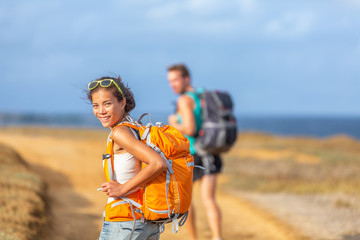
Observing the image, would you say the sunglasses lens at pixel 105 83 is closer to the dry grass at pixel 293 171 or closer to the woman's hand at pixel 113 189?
the woman's hand at pixel 113 189

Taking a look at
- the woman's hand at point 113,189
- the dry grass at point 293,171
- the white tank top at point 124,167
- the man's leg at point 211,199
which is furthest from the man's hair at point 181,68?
the dry grass at point 293,171

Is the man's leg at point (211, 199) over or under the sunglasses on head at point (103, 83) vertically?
under

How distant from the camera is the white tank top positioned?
318 centimetres

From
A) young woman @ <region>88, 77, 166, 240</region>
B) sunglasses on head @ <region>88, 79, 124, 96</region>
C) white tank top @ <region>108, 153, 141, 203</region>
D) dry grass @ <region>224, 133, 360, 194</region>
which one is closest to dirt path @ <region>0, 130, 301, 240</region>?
young woman @ <region>88, 77, 166, 240</region>

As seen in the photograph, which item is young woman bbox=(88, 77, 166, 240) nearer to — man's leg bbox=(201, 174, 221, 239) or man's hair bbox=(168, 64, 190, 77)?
man's hair bbox=(168, 64, 190, 77)

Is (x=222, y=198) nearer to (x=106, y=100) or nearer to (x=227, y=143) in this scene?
(x=227, y=143)

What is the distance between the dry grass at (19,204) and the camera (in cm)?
543

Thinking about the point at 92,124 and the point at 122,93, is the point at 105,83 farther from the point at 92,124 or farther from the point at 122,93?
the point at 92,124

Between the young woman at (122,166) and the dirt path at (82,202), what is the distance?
0.90 metres

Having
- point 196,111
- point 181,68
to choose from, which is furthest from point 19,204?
point 181,68

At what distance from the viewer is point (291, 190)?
1244 cm

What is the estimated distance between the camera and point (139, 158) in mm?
3082

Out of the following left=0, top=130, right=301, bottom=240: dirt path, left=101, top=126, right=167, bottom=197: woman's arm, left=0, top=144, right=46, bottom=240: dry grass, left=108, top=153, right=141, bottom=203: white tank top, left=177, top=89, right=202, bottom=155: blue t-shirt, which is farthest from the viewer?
left=0, top=130, right=301, bottom=240: dirt path

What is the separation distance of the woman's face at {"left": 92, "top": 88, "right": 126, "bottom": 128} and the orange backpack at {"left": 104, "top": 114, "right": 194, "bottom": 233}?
Result: 103mm
